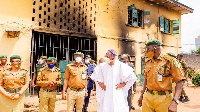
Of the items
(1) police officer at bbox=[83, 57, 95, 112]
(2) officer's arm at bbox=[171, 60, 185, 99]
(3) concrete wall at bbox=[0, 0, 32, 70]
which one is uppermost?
(3) concrete wall at bbox=[0, 0, 32, 70]

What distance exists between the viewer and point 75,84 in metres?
4.89

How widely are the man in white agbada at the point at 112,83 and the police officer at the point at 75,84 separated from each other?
1131 millimetres

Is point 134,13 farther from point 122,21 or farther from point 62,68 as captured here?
point 62,68

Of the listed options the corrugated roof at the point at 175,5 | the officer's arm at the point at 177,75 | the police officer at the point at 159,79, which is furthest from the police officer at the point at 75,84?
the corrugated roof at the point at 175,5

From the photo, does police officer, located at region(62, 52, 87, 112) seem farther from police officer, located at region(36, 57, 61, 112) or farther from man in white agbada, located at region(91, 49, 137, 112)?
man in white agbada, located at region(91, 49, 137, 112)

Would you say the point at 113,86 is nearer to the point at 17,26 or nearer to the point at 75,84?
the point at 75,84

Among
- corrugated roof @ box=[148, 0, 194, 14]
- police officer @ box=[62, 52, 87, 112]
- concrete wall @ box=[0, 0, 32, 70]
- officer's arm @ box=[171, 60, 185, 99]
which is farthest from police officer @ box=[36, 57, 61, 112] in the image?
corrugated roof @ box=[148, 0, 194, 14]

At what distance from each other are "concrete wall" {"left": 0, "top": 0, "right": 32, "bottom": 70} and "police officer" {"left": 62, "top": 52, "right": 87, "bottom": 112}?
11.4ft

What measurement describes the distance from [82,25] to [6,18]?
373cm

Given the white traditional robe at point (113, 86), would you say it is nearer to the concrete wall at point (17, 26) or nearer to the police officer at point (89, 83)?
the police officer at point (89, 83)

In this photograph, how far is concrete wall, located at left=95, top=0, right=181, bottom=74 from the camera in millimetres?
10414

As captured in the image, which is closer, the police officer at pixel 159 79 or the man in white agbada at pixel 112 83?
the police officer at pixel 159 79

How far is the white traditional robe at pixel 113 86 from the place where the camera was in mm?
3633

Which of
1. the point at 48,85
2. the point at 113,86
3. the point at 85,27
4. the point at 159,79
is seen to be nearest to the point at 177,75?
the point at 159,79
